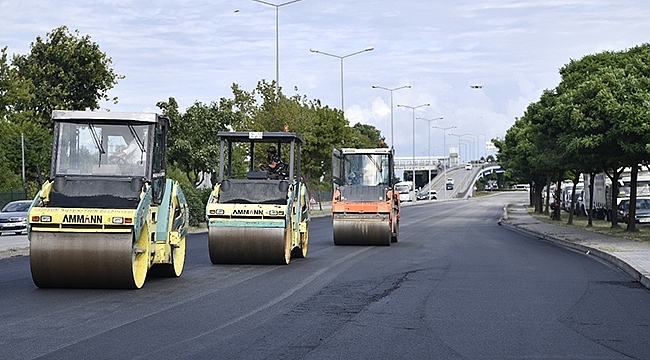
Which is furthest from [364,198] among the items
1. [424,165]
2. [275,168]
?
[424,165]

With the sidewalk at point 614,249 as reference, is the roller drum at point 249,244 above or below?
above

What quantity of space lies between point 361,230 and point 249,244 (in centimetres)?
800

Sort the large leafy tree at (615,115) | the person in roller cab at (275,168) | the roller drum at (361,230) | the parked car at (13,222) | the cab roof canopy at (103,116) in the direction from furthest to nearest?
the parked car at (13,222)
the large leafy tree at (615,115)
the roller drum at (361,230)
the person in roller cab at (275,168)
the cab roof canopy at (103,116)

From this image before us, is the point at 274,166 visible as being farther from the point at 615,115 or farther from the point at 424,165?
the point at 424,165

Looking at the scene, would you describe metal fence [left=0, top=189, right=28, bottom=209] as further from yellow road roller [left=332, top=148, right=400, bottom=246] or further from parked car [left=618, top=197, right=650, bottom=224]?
parked car [left=618, top=197, right=650, bottom=224]

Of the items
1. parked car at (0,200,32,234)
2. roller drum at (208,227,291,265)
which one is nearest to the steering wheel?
roller drum at (208,227,291,265)

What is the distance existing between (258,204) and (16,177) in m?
39.1

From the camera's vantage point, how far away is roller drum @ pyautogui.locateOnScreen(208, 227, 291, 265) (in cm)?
1820

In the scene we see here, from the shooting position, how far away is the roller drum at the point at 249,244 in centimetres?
1820

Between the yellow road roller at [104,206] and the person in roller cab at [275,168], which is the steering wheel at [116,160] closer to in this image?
the yellow road roller at [104,206]

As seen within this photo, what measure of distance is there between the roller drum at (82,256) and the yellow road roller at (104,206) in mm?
14

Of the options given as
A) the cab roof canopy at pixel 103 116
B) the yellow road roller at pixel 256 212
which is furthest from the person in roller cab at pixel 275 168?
the cab roof canopy at pixel 103 116

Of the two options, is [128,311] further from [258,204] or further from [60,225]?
[258,204]

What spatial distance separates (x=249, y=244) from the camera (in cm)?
1827
